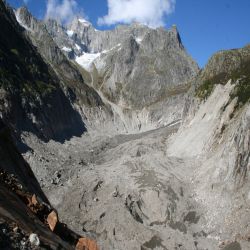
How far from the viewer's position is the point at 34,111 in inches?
3248

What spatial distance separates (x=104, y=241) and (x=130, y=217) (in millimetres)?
4426

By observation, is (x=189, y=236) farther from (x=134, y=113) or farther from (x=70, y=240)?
(x=134, y=113)

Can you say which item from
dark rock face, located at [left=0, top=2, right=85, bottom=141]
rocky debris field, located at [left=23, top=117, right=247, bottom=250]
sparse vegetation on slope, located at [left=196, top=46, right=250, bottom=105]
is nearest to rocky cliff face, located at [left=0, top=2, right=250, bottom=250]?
rocky debris field, located at [left=23, top=117, right=247, bottom=250]

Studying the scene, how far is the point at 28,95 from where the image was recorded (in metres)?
85.5

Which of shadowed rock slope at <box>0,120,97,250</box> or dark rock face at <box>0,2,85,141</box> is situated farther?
dark rock face at <box>0,2,85,141</box>

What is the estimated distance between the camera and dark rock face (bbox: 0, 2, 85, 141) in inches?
2908

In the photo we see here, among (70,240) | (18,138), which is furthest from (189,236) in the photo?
(18,138)

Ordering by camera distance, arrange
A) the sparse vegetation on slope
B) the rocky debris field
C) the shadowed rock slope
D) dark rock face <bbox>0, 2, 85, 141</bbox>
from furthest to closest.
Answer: dark rock face <bbox>0, 2, 85, 141</bbox> → the sparse vegetation on slope → the rocky debris field → the shadowed rock slope

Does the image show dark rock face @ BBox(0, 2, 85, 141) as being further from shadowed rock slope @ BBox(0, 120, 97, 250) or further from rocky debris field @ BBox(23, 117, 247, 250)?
shadowed rock slope @ BBox(0, 120, 97, 250)

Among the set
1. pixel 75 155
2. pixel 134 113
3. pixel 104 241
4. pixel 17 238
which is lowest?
pixel 17 238

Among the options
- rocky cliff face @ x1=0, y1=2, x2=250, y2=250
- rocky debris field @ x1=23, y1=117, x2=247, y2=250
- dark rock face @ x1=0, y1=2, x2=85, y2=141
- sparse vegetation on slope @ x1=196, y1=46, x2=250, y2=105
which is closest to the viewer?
rocky debris field @ x1=23, y1=117, x2=247, y2=250

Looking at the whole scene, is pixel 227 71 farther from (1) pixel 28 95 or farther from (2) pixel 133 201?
(2) pixel 133 201

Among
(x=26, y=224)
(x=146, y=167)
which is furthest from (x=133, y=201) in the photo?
(x=26, y=224)

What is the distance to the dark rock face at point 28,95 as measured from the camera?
73.9 meters
